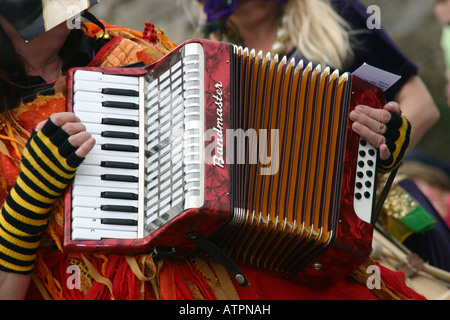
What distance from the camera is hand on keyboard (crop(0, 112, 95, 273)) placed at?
2.03m

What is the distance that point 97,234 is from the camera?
202cm

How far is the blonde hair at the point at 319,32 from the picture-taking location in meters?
3.21

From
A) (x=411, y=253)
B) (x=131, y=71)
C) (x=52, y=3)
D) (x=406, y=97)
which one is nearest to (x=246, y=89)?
(x=131, y=71)

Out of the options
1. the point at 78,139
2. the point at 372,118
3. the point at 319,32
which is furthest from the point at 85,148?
the point at 319,32

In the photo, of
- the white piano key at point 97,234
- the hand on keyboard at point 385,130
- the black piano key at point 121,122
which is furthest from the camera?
the hand on keyboard at point 385,130

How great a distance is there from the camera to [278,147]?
2182mm

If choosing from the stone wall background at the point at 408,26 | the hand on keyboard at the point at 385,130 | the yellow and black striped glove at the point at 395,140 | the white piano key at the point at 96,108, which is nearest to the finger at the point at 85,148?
the white piano key at the point at 96,108

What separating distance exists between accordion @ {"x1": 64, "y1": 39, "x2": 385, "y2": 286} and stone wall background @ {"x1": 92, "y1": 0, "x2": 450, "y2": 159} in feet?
12.1

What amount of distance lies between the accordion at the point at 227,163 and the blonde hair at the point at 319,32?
94 centimetres

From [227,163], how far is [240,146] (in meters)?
0.09

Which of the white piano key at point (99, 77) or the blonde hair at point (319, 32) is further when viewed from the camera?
the blonde hair at point (319, 32)

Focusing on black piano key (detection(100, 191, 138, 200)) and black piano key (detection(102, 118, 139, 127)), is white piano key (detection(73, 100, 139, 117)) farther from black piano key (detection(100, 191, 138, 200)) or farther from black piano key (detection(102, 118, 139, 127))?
black piano key (detection(100, 191, 138, 200))

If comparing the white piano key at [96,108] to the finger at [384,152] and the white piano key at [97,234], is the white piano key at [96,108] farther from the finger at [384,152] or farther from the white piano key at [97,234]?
the finger at [384,152]

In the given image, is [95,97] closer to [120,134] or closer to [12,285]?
[120,134]
